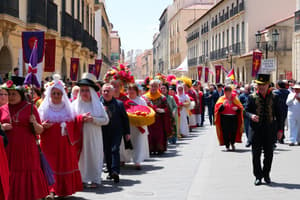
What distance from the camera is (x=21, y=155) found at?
6.39 metres

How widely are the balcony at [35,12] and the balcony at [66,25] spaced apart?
475 cm

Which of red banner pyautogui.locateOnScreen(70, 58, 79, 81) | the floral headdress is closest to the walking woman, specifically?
the floral headdress

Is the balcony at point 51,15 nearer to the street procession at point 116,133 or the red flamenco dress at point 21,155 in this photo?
the street procession at point 116,133

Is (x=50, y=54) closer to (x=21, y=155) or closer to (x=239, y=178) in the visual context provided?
(x=239, y=178)

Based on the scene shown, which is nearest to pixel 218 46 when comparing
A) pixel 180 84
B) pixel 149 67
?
pixel 180 84

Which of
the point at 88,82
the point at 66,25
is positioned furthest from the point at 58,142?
the point at 66,25

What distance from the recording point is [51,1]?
23156mm

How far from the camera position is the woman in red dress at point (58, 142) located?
720 centimetres

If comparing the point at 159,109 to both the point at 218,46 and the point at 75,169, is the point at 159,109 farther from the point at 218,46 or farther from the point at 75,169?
the point at 218,46

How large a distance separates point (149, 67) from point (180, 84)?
134 m

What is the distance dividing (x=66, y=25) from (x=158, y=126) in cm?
1584

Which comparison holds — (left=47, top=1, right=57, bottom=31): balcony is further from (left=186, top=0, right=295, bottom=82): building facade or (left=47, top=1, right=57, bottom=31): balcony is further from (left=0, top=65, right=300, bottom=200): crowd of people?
(left=186, top=0, right=295, bottom=82): building facade

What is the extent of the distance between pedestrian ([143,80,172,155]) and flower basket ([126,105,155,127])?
1.65 m

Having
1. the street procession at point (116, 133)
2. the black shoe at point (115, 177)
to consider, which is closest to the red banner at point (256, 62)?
the street procession at point (116, 133)
